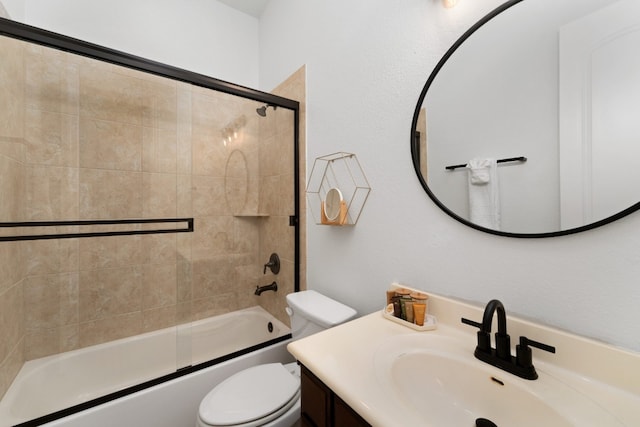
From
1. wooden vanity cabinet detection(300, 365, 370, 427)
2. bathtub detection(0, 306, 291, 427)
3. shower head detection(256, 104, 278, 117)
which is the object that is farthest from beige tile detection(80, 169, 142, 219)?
wooden vanity cabinet detection(300, 365, 370, 427)

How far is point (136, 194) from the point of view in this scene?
1668 millimetres

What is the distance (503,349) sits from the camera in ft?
2.18

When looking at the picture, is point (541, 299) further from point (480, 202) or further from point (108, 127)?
point (108, 127)

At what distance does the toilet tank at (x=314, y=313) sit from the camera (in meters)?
1.18

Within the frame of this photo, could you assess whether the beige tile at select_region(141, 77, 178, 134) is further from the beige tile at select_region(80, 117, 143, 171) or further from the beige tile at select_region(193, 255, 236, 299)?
the beige tile at select_region(193, 255, 236, 299)

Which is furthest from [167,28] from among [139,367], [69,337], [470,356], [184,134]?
[470,356]

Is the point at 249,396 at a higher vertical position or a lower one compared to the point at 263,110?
lower

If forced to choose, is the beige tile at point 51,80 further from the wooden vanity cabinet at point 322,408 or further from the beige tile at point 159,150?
the wooden vanity cabinet at point 322,408

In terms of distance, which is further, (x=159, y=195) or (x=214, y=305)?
(x=214, y=305)

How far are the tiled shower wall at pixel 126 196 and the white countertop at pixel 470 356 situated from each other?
1098 mm

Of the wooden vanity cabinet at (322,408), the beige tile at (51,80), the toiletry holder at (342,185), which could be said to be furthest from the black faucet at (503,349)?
the beige tile at (51,80)

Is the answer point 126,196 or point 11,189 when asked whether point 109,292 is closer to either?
point 126,196

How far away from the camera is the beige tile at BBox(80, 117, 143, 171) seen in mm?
1561

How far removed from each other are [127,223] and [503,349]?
1836 millimetres
